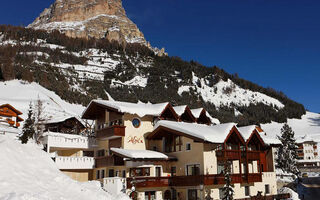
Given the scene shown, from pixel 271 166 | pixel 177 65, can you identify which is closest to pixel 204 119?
pixel 271 166

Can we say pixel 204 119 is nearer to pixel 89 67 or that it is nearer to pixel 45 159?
pixel 45 159

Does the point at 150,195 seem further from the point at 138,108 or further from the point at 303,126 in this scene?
the point at 303,126

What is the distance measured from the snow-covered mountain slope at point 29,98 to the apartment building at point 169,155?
1146 inches

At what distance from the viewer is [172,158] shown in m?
32.6

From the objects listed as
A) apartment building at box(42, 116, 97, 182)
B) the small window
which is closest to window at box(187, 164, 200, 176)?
the small window

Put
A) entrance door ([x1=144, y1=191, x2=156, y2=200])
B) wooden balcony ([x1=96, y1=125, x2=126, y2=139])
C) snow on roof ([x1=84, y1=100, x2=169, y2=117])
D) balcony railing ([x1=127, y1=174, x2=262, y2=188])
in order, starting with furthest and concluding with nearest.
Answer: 1. snow on roof ([x1=84, y1=100, x2=169, y2=117])
2. wooden balcony ([x1=96, y1=125, x2=126, y2=139])
3. entrance door ([x1=144, y1=191, x2=156, y2=200])
4. balcony railing ([x1=127, y1=174, x2=262, y2=188])

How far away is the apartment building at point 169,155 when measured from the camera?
30.0 m

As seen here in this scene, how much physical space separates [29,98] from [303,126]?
10900cm

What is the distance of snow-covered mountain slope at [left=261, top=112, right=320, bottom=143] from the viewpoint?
119625 millimetres

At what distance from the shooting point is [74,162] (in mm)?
33250

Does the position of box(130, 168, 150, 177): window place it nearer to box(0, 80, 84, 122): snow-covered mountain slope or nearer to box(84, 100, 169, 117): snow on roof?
box(84, 100, 169, 117): snow on roof

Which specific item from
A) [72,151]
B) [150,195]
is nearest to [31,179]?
[150,195]

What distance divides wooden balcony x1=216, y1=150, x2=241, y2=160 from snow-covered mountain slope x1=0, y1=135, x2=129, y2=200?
9.97 metres

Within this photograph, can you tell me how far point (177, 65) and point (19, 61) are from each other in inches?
2884
